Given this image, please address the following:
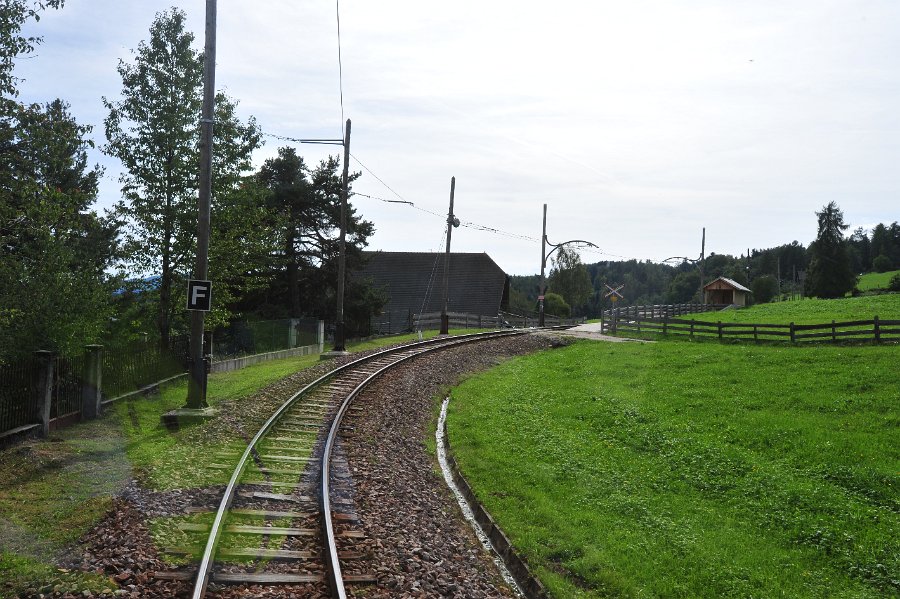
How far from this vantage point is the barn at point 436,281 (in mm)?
61312

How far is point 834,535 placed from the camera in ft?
30.5

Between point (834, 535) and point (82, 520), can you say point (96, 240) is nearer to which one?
point (82, 520)

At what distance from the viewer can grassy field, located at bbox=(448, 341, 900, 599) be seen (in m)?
8.29

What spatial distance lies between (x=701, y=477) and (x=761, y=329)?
948 inches

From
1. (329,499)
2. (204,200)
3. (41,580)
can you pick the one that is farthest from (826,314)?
(41,580)

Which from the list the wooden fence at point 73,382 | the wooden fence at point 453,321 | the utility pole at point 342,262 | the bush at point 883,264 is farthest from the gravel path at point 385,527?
the bush at point 883,264

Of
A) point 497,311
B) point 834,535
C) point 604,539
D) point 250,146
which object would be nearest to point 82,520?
point 604,539

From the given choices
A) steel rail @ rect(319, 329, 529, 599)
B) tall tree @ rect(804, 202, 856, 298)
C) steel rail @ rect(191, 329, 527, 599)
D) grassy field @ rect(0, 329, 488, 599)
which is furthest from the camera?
tall tree @ rect(804, 202, 856, 298)

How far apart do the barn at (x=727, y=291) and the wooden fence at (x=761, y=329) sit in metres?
30.9

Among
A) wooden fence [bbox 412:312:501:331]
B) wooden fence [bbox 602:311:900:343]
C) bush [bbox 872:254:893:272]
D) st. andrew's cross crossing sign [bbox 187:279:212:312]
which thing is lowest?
wooden fence [bbox 412:312:501:331]

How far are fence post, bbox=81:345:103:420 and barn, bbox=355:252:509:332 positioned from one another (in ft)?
147

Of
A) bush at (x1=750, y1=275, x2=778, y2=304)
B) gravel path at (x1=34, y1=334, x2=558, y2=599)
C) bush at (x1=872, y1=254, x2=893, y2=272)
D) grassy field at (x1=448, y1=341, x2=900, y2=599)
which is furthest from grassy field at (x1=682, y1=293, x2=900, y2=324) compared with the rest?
bush at (x1=872, y1=254, x2=893, y2=272)

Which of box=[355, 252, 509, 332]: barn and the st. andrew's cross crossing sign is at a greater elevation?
box=[355, 252, 509, 332]: barn

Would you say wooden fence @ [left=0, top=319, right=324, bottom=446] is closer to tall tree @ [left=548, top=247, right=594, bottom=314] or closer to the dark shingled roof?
the dark shingled roof
